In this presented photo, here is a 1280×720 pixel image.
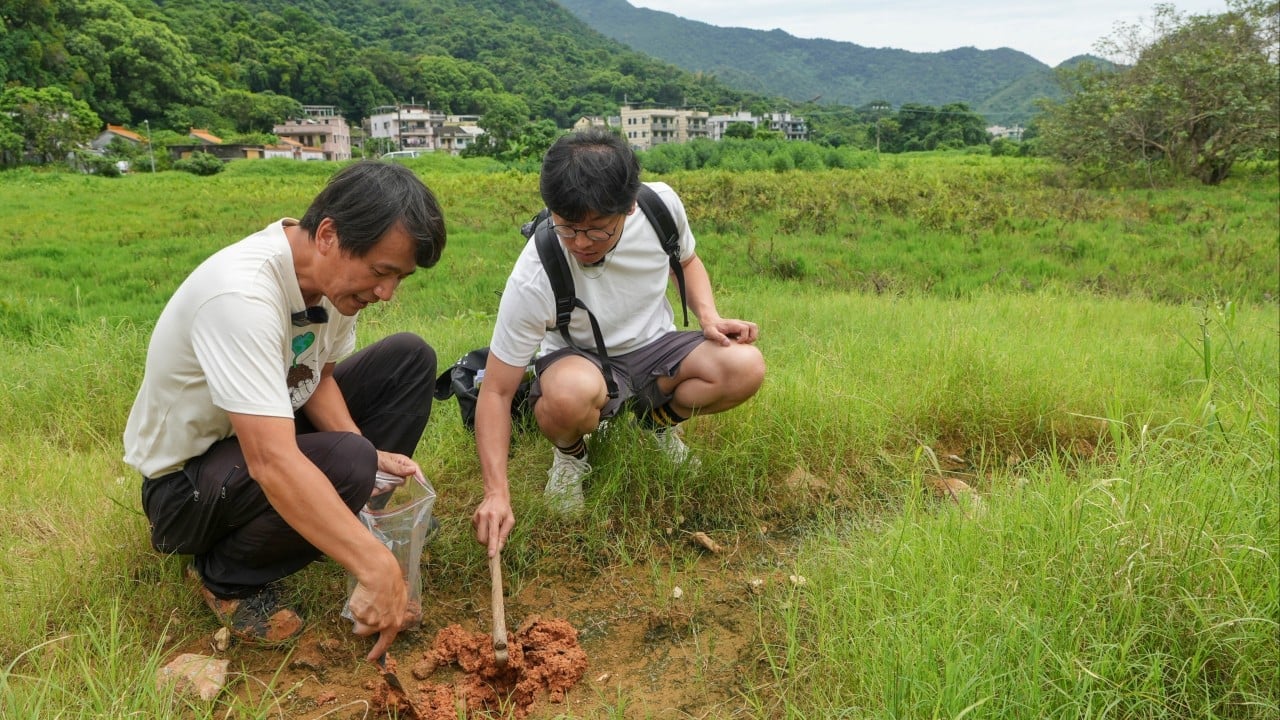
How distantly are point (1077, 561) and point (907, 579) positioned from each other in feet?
1.31

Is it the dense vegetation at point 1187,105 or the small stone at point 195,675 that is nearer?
the small stone at point 195,675

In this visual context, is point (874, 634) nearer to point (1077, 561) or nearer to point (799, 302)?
point (1077, 561)

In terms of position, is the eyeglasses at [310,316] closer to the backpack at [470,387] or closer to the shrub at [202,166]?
the backpack at [470,387]

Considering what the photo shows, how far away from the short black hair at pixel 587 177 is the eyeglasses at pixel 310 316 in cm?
69

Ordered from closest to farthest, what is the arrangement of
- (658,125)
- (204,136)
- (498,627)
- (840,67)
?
(498,627) < (204,136) < (658,125) < (840,67)

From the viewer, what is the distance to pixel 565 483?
2920 millimetres

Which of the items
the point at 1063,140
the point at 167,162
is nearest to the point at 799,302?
the point at 1063,140

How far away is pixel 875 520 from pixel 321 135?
60.3 m

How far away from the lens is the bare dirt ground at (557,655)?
2094 mm

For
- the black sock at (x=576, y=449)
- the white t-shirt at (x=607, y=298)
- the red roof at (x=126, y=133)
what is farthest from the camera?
the red roof at (x=126, y=133)

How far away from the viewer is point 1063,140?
53.4 ft

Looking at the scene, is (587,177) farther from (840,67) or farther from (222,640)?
(840,67)

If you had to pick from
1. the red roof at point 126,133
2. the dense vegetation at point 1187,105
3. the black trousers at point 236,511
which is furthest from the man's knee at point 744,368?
the red roof at point 126,133

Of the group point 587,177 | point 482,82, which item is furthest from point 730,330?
point 482,82
